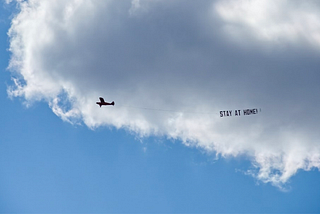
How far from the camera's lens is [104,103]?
446 feet

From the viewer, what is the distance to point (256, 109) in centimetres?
12850

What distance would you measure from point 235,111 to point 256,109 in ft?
35.2

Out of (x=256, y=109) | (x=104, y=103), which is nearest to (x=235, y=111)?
(x=256, y=109)

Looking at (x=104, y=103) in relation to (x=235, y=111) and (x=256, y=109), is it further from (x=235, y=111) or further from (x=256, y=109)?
(x=256, y=109)

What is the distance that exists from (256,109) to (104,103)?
263 ft

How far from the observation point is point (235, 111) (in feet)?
423

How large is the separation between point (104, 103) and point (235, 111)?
229ft
